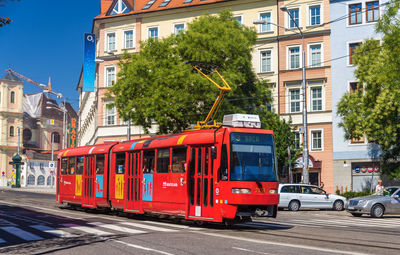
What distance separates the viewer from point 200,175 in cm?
1698

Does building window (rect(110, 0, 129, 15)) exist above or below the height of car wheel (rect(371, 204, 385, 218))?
above

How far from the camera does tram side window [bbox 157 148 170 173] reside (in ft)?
62.2

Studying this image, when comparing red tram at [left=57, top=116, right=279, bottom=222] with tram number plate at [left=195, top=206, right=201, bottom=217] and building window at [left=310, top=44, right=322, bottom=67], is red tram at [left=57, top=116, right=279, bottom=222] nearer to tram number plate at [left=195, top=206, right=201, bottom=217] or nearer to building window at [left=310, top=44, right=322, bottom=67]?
tram number plate at [left=195, top=206, right=201, bottom=217]

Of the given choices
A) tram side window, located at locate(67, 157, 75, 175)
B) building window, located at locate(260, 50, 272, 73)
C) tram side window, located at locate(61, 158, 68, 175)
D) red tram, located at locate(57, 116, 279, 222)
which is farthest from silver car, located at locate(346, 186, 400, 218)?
building window, located at locate(260, 50, 272, 73)

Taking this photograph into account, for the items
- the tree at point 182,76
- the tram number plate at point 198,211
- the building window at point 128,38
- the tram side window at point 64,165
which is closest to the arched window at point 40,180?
the building window at point 128,38

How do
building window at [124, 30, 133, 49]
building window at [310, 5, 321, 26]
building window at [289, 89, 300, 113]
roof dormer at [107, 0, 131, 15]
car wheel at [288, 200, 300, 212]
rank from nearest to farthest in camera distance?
car wheel at [288, 200, 300, 212], building window at [289, 89, 300, 113], building window at [310, 5, 321, 26], building window at [124, 30, 133, 49], roof dormer at [107, 0, 131, 15]

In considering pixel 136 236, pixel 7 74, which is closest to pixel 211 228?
pixel 136 236

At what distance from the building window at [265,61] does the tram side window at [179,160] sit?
3095 cm

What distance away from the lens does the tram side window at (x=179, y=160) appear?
17891mm

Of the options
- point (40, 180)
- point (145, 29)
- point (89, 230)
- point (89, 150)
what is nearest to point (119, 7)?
point (145, 29)

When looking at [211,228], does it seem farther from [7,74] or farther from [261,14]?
[7,74]

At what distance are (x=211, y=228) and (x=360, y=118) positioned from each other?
20.6m

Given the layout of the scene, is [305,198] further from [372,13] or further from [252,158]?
[372,13]

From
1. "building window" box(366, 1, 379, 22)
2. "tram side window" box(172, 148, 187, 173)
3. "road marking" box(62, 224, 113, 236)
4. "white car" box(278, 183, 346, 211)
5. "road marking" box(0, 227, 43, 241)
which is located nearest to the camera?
"road marking" box(0, 227, 43, 241)
